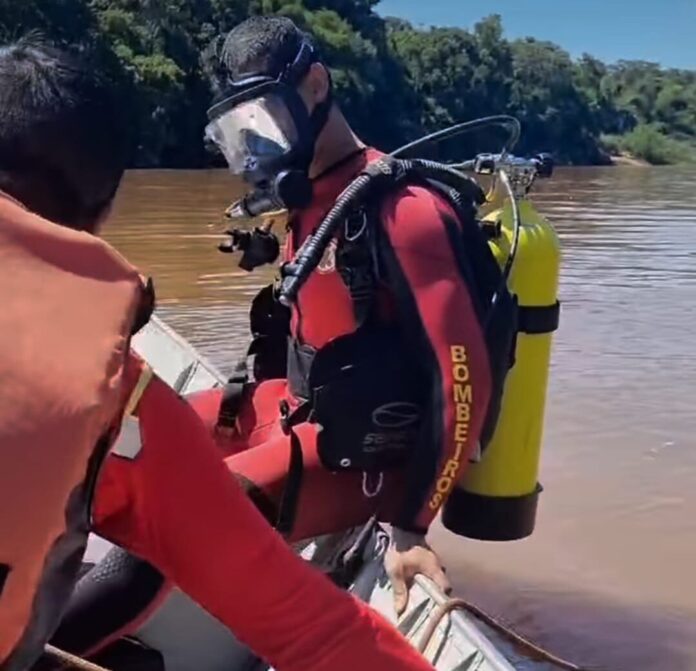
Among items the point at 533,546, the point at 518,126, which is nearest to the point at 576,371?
the point at 533,546

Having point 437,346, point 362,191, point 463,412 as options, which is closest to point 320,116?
point 362,191

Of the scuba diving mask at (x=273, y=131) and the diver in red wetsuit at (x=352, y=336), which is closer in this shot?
the diver in red wetsuit at (x=352, y=336)

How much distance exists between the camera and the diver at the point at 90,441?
1.05 metres

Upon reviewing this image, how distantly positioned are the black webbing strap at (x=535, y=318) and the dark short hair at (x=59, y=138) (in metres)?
1.85

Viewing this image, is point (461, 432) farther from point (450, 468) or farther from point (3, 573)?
point (3, 573)

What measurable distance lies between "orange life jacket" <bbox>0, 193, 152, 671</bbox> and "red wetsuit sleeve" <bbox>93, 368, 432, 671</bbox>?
5.1 inches

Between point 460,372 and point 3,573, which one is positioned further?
point 460,372

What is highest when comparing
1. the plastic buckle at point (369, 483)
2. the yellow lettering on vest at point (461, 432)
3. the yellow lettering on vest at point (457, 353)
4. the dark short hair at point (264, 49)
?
the dark short hair at point (264, 49)

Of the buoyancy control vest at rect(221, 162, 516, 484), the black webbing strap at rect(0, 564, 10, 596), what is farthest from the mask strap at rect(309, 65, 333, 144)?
the black webbing strap at rect(0, 564, 10, 596)

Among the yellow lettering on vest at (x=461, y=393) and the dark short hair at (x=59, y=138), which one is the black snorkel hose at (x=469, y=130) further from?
the dark short hair at (x=59, y=138)

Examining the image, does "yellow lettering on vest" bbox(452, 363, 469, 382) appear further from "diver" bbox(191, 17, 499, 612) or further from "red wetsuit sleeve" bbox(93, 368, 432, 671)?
"red wetsuit sleeve" bbox(93, 368, 432, 671)

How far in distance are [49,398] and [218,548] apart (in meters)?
0.33

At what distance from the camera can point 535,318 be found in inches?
120

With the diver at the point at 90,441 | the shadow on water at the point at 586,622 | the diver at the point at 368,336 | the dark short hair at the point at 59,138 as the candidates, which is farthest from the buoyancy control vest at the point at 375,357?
the dark short hair at the point at 59,138
